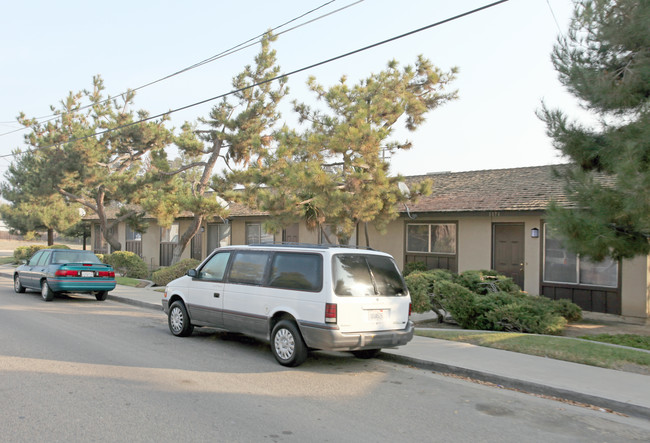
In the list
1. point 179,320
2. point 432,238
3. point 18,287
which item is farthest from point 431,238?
point 18,287

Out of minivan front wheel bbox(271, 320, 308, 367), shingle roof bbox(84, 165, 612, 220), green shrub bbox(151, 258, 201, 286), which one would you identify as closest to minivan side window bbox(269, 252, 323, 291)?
minivan front wheel bbox(271, 320, 308, 367)

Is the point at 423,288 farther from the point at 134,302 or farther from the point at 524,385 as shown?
the point at 134,302

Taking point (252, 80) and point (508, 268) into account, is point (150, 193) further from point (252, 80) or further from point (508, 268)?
point (508, 268)

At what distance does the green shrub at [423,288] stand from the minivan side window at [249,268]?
394cm

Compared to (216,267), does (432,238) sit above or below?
above

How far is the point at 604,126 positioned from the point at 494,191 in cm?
782

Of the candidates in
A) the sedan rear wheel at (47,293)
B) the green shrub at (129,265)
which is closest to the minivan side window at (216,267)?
the sedan rear wheel at (47,293)

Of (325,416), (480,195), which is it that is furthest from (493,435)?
(480,195)

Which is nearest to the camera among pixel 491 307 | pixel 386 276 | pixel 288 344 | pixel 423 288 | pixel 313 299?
pixel 313 299

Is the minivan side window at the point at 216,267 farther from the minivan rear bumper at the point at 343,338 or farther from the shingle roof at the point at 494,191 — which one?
the shingle roof at the point at 494,191

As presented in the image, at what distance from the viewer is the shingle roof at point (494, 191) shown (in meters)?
15.2

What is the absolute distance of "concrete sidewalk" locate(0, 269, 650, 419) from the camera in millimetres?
6301

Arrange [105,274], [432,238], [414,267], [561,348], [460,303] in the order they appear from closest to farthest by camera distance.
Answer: [561,348] < [460,303] < [105,274] < [414,267] < [432,238]

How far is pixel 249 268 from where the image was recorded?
8.78m
